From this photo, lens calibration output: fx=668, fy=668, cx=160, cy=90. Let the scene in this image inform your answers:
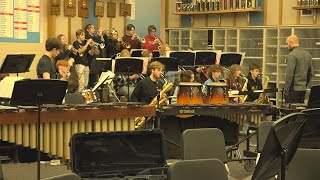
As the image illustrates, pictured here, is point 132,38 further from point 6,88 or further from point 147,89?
point 6,88

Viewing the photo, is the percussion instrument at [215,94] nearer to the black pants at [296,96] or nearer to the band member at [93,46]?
the black pants at [296,96]

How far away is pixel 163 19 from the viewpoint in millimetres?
19125

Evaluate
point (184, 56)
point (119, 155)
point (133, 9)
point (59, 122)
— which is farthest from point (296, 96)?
point (119, 155)

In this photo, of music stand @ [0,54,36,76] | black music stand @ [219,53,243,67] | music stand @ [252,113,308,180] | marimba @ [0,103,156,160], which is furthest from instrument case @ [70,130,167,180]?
black music stand @ [219,53,243,67]

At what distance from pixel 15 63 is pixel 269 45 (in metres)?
6.96

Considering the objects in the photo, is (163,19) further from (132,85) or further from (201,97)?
(201,97)

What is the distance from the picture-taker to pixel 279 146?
14.2 ft

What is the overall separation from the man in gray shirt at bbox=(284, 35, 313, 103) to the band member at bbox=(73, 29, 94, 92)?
4.90m

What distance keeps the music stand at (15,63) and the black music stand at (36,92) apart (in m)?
4.26

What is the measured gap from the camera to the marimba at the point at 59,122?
292 inches

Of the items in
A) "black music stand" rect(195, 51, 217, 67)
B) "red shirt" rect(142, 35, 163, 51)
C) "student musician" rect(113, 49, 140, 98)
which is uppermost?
"red shirt" rect(142, 35, 163, 51)

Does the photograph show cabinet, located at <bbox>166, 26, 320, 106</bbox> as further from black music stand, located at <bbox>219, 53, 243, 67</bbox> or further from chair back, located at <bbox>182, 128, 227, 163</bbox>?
chair back, located at <bbox>182, 128, 227, 163</bbox>

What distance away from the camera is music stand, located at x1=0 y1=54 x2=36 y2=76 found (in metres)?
11.3

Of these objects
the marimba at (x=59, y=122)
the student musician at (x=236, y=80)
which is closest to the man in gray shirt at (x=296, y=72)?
the student musician at (x=236, y=80)
